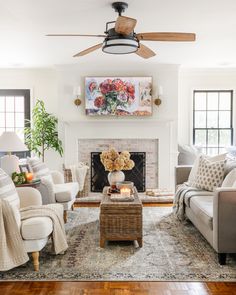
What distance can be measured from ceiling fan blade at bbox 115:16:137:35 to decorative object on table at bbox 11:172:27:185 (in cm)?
208

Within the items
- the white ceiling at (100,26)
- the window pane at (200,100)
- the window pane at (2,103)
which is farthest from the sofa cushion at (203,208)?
the window pane at (2,103)

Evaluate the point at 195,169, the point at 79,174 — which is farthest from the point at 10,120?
the point at 195,169

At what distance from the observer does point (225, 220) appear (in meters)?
3.40

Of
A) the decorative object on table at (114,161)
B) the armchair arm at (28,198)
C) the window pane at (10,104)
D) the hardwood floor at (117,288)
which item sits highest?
the window pane at (10,104)

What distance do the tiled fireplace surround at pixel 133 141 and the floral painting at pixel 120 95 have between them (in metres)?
0.22

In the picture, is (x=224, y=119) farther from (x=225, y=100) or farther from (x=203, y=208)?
(x=203, y=208)

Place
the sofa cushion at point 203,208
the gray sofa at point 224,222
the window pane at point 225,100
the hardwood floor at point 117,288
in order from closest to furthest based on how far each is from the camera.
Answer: the hardwood floor at point 117,288, the gray sofa at point 224,222, the sofa cushion at point 203,208, the window pane at point 225,100

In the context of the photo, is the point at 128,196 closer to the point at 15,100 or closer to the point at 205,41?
the point at 205,41

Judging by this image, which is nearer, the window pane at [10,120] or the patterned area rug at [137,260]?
the patterned area rug at [137,260]

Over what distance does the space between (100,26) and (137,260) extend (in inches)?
109

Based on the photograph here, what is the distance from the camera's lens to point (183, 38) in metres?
3.58

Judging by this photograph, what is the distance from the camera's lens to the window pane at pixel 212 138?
24.9 feet

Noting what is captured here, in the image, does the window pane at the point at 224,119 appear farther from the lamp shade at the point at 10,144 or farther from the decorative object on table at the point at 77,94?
the lamp shade at the point at 10,144

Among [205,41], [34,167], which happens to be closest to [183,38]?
[205,41]
